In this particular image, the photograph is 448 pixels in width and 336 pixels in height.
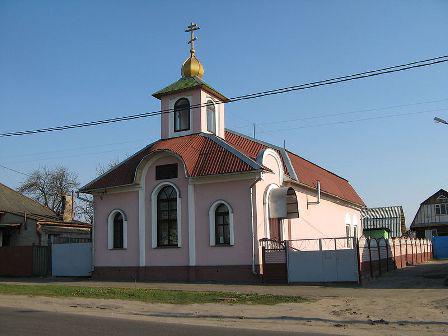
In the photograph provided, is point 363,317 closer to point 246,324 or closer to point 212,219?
point 246,324

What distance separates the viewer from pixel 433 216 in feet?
193

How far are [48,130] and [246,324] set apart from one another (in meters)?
14.5

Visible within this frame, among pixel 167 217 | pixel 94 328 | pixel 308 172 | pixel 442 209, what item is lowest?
pixel 94 328

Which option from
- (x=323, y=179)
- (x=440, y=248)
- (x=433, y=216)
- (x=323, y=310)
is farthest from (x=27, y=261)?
(x=433, y=216)

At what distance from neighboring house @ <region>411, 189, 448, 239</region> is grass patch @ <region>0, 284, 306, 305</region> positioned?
46.7m

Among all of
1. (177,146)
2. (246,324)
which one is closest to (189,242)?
(177,146)

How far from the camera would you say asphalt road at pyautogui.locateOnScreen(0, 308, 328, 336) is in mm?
9312

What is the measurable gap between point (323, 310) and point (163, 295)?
559 centimetres

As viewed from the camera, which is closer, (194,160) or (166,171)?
(194,160)

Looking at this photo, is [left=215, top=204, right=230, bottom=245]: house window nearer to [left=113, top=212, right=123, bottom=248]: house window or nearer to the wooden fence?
[left=113, top=212, right=123, bottom=248]: house window

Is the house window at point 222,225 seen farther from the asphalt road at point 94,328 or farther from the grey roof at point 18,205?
the grey roof at point 18,205

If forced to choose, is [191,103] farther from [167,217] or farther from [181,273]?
[181,273]

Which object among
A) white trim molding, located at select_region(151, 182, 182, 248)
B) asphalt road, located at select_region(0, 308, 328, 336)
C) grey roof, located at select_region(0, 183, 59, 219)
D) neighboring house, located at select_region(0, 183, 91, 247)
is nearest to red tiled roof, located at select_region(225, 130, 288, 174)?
white trim molding, located at select_region(151, 182, 182, 248)

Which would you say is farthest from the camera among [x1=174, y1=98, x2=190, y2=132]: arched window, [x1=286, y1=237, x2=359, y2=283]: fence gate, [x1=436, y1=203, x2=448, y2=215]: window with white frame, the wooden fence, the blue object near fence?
[x1=436, y1=203, x2=448, y2=215]: window with white frame
